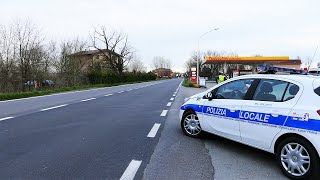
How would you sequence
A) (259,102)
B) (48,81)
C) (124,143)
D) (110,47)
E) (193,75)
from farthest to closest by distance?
(110,47) → (193,75) → (48,81) → (124,143) → (259,102)

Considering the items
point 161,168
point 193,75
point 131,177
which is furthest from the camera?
point 193,75

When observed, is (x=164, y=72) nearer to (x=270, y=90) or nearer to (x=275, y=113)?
(x=270, y=90)

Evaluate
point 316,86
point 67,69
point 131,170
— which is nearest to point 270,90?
point 316,86

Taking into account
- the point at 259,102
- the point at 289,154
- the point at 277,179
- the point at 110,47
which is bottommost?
the point at 277,179

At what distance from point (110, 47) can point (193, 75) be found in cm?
3040

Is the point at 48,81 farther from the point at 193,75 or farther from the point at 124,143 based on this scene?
the point at 124,143

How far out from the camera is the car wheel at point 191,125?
7129mm

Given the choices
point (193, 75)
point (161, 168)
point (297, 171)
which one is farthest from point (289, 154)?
point (193, 75)

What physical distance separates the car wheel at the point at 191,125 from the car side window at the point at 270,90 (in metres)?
1.90

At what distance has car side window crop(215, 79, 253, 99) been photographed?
230 inches

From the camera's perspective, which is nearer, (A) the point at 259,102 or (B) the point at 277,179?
(B) the point at 277,179

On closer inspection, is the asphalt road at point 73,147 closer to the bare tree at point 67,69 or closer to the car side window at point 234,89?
the car side window at point 234,89

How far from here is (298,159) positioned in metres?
4.58

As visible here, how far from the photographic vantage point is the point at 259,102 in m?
5.35
